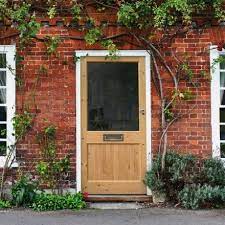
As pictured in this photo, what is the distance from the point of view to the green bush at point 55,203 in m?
8.67

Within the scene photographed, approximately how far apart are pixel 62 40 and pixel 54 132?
61.0 inches

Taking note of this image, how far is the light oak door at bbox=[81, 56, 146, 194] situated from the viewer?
9.34m

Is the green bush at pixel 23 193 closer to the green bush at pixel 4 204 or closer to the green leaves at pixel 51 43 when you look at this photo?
the green bush at pixel 4 204

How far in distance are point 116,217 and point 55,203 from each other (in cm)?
109

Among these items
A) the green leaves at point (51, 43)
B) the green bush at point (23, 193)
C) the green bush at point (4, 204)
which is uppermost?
the green leaves at point (51, 43)

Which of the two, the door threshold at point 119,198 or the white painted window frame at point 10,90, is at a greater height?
the white painted window frame at point 10,90

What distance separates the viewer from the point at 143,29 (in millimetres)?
9266

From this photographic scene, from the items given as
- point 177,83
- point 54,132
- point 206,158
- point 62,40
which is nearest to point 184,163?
point 206,158

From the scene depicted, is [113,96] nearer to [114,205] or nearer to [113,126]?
[113,126]

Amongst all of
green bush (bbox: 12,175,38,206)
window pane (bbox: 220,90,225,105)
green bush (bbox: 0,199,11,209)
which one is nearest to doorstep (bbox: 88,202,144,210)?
green bush (bbox: 12,175,38,206)

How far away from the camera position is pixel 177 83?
364 inches

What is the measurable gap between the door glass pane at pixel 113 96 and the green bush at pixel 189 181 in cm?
91

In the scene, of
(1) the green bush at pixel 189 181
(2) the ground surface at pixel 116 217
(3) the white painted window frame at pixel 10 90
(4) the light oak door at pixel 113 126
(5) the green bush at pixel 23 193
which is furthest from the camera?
(4) the light oak door at pixel 113 126

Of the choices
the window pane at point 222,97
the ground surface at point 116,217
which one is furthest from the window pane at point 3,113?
the window pane at point 222,97
